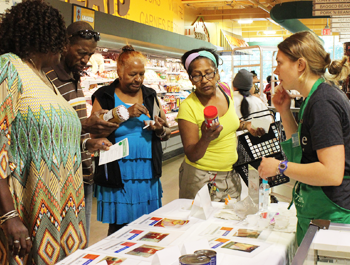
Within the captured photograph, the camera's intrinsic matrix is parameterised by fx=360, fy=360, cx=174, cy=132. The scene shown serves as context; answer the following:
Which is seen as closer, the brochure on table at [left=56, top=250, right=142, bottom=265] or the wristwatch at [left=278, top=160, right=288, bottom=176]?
the brochure on table at [left=56, top=250, right=142, bottom=265]

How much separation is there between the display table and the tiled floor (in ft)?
6.97

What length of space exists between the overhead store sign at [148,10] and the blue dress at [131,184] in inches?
133

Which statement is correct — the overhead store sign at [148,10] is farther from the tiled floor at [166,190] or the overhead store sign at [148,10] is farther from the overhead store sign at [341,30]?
the overhead store sign at [341,30]

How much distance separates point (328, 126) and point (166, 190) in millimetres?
4528

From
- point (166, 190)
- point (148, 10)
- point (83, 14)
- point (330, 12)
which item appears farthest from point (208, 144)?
point (148, 10)

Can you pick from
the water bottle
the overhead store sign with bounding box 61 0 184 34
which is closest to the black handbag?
the water bottle

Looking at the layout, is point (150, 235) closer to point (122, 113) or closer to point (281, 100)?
point (122, 113)

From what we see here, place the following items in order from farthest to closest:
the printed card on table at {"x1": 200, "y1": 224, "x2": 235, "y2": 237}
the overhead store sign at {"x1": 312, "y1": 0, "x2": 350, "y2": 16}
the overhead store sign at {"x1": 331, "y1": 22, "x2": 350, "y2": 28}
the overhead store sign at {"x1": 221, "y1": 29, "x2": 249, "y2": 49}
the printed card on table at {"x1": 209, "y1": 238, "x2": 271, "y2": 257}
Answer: the overhead store sign at {"x1": 221, "y1": 29, "x2": 249, "y2": 49}
the overhead store sign at {"x1": 331, "y1": 22, "x2": 350, "y2": 28}
the overhead store sign at {"x1": 312, "y1": 0, "x2": 350, "y2": 16}
the printed card on table at {"x1": 200, "y1": 224, "x2": 235, "y2": 237}
the printed card on table at {"x1": 209, "y1": 238, "x2": 271, "y2": 257}

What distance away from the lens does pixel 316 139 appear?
1.53m

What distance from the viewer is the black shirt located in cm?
150

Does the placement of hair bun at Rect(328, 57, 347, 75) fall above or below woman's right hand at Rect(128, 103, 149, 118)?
above

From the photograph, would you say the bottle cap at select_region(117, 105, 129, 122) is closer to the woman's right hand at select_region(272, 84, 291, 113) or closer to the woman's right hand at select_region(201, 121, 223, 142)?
the woman's right hand at select_region(201, 121, 223, 142)

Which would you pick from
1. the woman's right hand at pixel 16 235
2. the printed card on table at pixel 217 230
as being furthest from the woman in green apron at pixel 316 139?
the woman's right hand at pixel 16 235

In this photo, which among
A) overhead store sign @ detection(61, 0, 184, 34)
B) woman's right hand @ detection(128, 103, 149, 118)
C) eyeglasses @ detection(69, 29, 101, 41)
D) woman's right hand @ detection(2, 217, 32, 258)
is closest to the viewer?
woman's right hand @ detection(2, 217, 32, 258)
